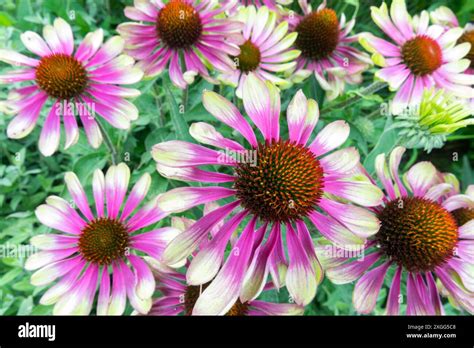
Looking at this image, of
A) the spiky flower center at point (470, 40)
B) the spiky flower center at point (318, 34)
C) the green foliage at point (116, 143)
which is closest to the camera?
the green foliage at point (116, 143)

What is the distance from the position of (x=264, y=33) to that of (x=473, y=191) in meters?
0.58

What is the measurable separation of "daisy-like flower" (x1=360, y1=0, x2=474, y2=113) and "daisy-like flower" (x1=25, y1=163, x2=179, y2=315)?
2.05 feet

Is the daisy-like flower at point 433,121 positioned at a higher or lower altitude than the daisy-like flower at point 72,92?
lower

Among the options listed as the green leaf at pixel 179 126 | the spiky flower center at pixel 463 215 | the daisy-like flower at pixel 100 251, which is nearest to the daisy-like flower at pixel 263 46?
the green leaf at pixel 179 126

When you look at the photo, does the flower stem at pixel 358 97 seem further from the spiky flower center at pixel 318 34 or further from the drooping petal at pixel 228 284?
the drooping petal at pixel 228 284

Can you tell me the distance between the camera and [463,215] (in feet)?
2.74

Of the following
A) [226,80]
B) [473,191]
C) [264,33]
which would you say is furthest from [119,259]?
[473,191]

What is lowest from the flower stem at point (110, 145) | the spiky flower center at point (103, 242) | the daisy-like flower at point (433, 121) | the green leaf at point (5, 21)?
the spiky flower center at point (103, 242)

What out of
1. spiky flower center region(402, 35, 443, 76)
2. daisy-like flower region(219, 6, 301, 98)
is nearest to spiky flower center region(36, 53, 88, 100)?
daisy-like flower region(219, 6, 301, 98)

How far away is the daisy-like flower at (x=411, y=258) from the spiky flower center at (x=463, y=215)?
11 centimetres

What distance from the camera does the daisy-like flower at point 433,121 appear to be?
666 millimetres

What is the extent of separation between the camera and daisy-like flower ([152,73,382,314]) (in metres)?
0.55

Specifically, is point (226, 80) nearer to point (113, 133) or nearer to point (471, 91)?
point (113, 133)
